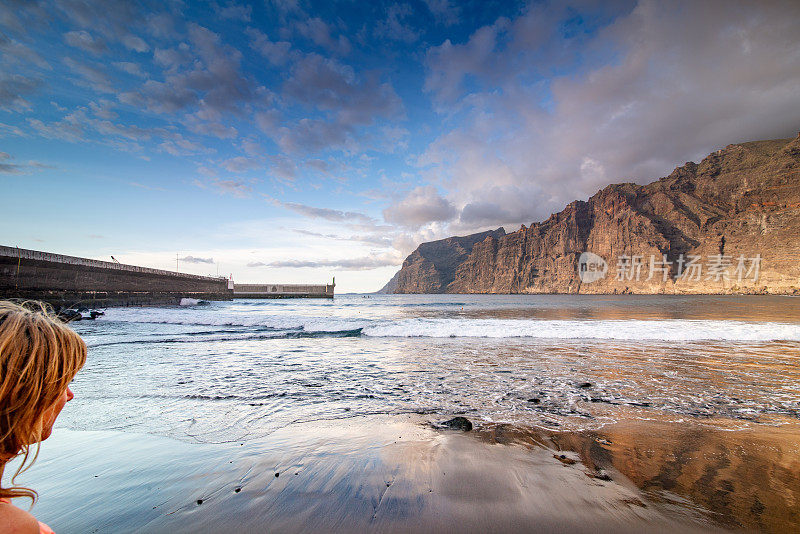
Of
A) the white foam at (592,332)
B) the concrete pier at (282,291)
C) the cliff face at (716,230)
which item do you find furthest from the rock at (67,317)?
the cliff face at (716,230)

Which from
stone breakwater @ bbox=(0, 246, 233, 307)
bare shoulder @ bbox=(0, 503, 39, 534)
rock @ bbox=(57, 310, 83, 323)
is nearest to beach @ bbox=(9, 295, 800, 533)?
rock @ bbox=(57, 310, 83, 323)

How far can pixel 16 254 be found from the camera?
30266 mm

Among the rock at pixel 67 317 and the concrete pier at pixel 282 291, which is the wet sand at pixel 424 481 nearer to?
the rock at pixel 67 317

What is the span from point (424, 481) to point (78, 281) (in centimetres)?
4916

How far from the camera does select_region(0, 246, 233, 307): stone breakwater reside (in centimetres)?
3034

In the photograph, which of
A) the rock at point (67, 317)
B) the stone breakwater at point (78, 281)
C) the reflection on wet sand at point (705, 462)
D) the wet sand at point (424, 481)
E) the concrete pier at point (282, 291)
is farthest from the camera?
the concrete pier at point (282, 291)

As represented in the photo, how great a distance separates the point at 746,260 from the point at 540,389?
605 ft

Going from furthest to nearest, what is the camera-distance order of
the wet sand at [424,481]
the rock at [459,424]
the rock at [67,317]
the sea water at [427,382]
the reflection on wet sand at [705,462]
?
the sea water at [427,382]
the rock at [459,424]
the reflection on wet sand at [705,462]
the wet sand at [424,481]
the rock at [67,317]

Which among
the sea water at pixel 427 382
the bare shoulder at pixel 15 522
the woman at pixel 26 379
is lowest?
the sea water at pixel 427 382

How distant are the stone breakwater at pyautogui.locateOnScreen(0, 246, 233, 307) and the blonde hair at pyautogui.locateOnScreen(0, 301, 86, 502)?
136 ft

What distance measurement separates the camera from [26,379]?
3.74 feet

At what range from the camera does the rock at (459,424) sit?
485cm

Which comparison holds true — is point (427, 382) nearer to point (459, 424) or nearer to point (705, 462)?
point (459, 424)

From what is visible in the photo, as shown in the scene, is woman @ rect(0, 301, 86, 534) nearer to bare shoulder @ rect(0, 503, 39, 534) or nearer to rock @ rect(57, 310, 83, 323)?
bare shoulder @ rect(0, 503, 39, 534)
